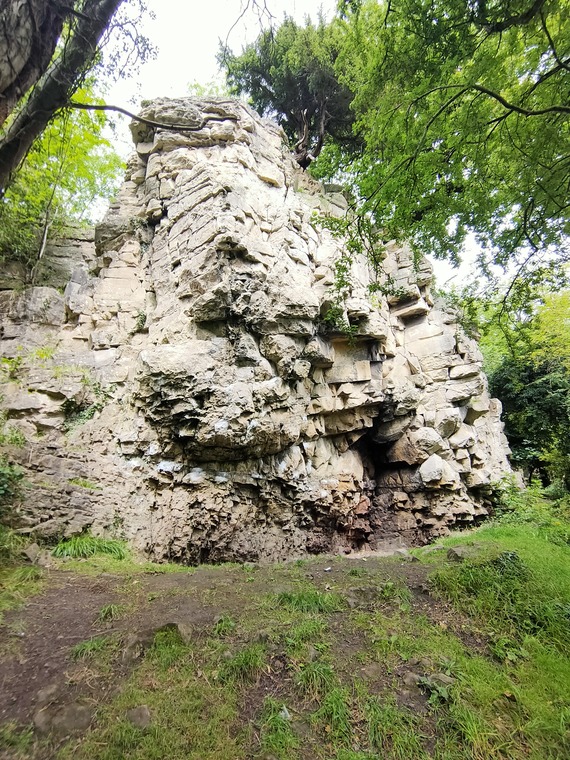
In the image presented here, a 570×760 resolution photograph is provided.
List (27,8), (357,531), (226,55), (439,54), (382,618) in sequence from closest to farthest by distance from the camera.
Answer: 1. (27,8)
2. (382,618)
3. (226,55)
4. (439,54)
5. (357,531)


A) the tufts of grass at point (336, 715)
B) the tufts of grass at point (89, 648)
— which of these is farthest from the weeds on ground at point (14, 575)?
the tufts of grass at point (336, 715)

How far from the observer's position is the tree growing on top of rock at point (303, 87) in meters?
13.8

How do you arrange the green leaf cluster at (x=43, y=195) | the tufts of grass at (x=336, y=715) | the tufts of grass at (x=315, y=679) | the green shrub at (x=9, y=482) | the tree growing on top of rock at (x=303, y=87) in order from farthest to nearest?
1. the tree growing on top of rock at (x=303, y=87)
2. the green leaf cluster at (x=43, y=195)
3. the green shrub at (x=9, y=482)
4. the tufts of grass at (x=315, y=679)
5. the tufts of grass at (x=336, y=715)

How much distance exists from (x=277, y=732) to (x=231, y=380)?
5.36 meters

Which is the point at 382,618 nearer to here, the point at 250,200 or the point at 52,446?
the point at 52,446

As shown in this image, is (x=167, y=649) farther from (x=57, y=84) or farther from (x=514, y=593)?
(x=57, y=84)

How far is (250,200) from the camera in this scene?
9.09 metres

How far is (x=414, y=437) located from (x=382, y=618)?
7251mm

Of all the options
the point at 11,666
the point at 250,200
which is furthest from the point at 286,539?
the point at 250,200

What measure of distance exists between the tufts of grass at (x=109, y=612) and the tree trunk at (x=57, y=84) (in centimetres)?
434

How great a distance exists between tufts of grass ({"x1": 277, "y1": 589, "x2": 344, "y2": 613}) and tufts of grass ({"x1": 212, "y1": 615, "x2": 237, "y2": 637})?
2.54 ft

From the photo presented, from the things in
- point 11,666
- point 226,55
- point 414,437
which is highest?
point 226,55

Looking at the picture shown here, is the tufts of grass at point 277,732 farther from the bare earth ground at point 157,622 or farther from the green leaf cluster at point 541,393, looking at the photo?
the green leaf cluster at point 541,393

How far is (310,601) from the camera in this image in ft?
14.3
